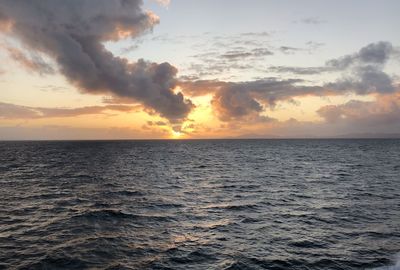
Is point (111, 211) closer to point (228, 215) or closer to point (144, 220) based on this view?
point (144, 220)

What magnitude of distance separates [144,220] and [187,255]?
9.89 meters

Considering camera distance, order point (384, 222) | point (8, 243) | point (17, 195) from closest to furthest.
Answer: point (8, 243)
point (384, 222)
point (17, 195)

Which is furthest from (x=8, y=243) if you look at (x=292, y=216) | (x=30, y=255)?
(x=292, y=216)

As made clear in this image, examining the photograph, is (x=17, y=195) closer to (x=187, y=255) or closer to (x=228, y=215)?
(x=228, y=215)

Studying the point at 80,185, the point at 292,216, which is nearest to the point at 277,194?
the point at 292,216

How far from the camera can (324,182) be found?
190ft

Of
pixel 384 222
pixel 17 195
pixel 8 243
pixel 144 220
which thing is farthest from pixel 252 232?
pixel 17 195

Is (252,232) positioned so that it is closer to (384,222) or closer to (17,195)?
(384,222)

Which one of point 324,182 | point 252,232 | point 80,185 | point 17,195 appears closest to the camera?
point 252,232

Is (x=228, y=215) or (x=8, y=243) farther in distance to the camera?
(x=228, y=215)

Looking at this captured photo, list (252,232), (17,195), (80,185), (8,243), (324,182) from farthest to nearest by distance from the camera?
1. (324,182)
2. (80,185)
3. (17,195)
4. (252,232)
5. (8,243)

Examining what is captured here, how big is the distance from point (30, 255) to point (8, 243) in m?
3.52

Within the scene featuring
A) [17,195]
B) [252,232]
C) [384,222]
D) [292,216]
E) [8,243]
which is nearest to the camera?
[8,243]

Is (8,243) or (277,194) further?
(277,194)
